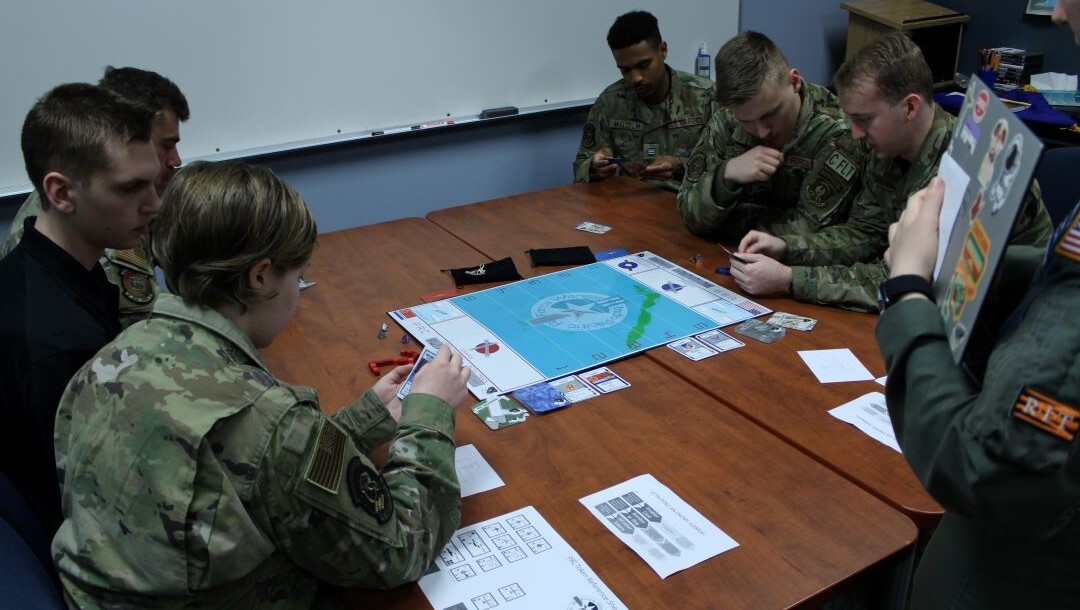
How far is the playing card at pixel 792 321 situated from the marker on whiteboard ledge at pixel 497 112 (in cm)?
220

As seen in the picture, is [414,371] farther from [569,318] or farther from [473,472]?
[569,318]

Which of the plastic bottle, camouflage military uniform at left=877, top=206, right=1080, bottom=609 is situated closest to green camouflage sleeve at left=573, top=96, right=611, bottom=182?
the plastic bottle

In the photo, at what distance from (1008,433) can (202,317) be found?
1.00 metres

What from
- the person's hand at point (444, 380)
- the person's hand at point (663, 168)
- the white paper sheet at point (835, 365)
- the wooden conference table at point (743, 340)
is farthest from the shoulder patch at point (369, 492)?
the person's hand at point (663, 168)

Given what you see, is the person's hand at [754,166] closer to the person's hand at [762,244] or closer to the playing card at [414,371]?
the person's hand at [762,244]

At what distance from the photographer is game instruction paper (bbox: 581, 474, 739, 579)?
1.20 meters

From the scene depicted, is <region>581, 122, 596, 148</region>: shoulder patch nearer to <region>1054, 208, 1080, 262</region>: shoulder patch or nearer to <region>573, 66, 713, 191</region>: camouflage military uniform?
<region>573, 66, 713, 191</region>: camouflage military uniform

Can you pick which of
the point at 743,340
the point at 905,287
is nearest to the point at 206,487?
the point at 905,287

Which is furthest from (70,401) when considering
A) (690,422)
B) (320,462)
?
(690,422)

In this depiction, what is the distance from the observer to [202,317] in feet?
3.65

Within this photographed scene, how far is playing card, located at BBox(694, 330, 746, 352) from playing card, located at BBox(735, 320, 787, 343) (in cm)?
4

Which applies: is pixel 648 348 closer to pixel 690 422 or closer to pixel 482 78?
pixel 690 422

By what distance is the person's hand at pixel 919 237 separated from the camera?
3.29ft

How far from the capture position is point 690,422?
1562mm
